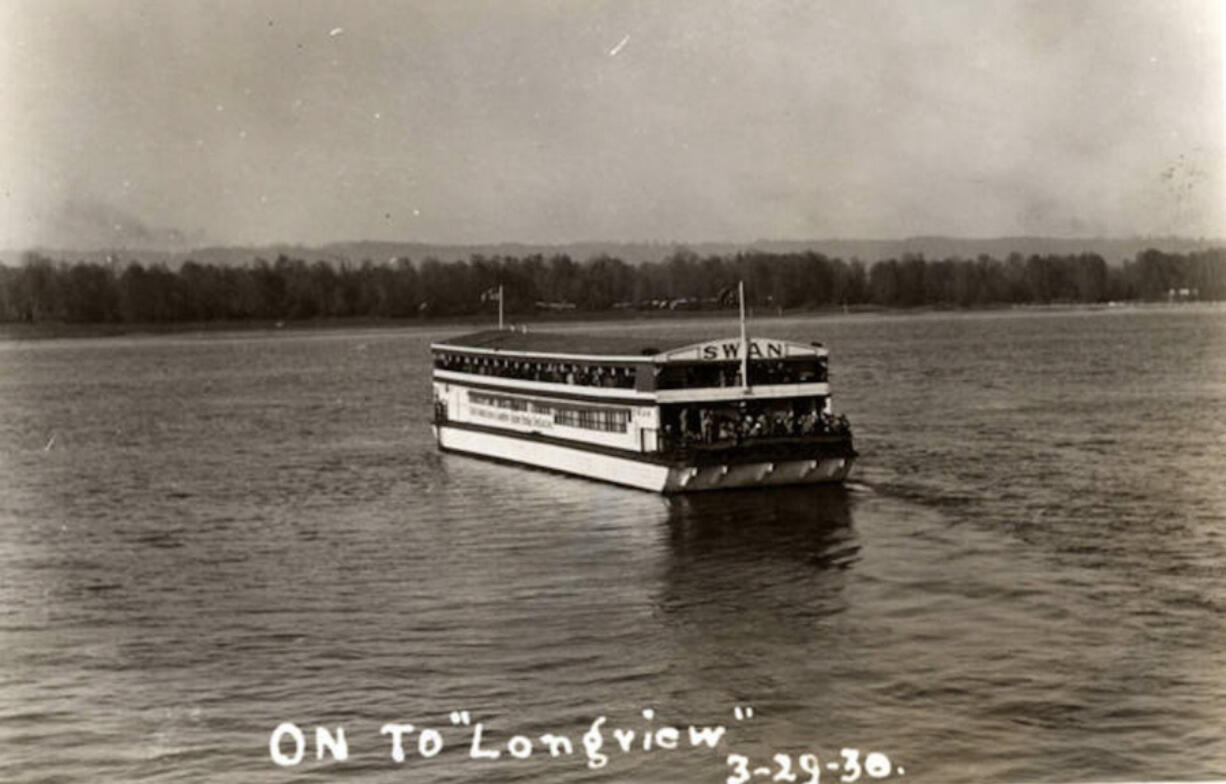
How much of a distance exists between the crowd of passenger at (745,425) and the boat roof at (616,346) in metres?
1.17

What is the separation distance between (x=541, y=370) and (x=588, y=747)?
64.8ft

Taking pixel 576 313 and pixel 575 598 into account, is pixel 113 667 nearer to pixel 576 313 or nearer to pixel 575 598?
pixel 575 598

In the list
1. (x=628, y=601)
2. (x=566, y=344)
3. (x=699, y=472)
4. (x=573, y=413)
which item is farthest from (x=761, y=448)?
(x=628, y=601)

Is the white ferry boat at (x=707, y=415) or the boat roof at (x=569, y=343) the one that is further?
the boat roof at (x=569, y=343)

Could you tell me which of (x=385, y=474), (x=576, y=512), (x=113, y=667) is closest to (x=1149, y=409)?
(x=576, y=512)

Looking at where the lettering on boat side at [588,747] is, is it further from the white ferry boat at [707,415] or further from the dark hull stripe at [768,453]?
the white ferry boat at [707,415]

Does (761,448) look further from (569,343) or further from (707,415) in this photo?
(569,343)

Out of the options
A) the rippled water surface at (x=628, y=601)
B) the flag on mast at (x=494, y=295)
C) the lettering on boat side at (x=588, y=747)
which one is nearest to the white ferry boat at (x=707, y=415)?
the rippled water surface at (x=628, y=601)

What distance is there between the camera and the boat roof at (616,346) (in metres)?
28.2

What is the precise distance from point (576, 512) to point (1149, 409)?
44.8 ft

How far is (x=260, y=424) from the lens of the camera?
43781 millimetres

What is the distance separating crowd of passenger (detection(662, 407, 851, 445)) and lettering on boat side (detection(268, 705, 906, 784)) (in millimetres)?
13442

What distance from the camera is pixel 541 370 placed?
32.8m

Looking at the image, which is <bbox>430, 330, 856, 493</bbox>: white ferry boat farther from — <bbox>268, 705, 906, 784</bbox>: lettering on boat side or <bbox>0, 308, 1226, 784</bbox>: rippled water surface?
<bbox>268, 705, 906, 784</bbox>: lettering on boat side
